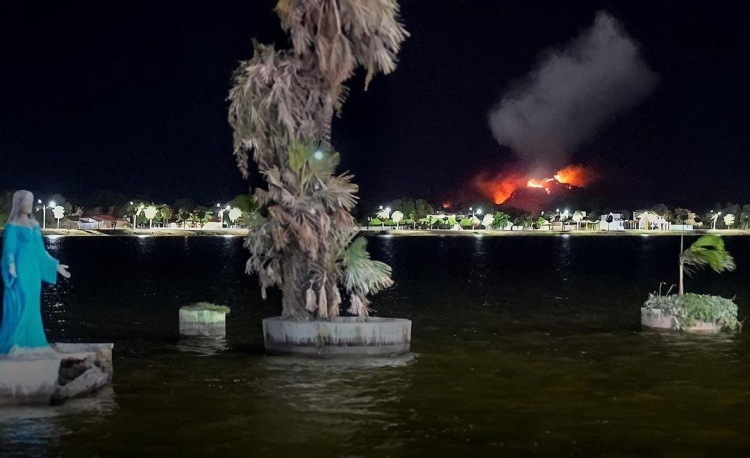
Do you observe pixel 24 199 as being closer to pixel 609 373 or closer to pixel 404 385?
pixel 404 385

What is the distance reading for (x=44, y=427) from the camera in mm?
14992

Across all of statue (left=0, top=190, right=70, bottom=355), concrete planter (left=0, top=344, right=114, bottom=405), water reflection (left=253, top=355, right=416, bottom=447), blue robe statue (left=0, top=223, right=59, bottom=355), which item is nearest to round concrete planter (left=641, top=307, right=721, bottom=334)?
water reflection (left=253, top=355, right=416, bottom=447)

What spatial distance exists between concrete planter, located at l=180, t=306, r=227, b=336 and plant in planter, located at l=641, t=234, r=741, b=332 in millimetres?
11886

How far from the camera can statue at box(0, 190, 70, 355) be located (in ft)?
53.3

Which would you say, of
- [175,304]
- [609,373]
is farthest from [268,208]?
[175,304]

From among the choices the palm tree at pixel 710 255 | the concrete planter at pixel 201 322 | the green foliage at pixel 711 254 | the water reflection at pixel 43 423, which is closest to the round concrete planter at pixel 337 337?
the concrete planter at pixel 201 322

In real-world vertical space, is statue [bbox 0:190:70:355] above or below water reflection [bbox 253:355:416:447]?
above

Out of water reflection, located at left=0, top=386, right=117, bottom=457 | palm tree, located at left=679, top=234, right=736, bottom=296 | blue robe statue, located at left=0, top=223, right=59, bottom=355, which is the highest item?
palm tree, located at left=679, top=234, right=736, bottom=296

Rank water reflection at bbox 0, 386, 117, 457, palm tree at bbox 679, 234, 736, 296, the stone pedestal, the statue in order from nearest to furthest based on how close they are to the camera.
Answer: water reflection at bbox 0, 386, 117, 457
the statue
the stone pedestal
palm tree at bbox 679, 234, 736, 296

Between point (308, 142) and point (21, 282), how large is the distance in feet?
26.7

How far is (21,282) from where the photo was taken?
16.3 metres

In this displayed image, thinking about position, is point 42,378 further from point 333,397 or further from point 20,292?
point 333,397

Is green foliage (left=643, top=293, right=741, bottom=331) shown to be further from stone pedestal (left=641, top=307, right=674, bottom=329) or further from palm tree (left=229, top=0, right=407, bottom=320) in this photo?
palm tree (left=229, top=0, right=407, bottom=320)

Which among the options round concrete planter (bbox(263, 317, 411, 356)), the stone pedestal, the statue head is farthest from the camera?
the stone pedestal
